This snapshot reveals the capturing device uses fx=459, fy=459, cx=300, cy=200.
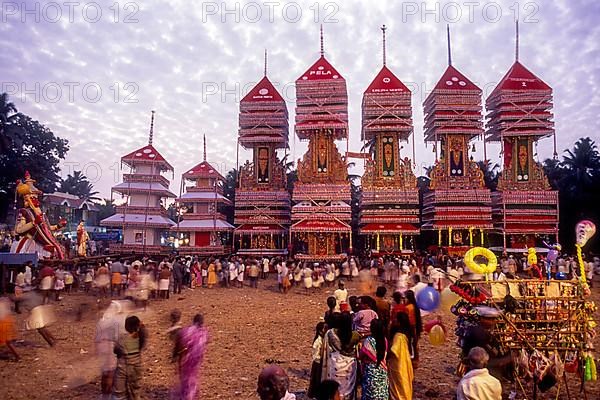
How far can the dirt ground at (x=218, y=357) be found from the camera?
24.2ft

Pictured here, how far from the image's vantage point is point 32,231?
23.9 metres

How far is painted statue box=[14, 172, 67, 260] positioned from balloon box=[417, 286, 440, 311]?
73.0 ft

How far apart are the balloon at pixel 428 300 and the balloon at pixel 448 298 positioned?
8 cm

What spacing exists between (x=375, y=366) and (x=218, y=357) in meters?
4.99

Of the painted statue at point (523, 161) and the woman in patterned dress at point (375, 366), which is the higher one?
the painted statue at point (523, 161)

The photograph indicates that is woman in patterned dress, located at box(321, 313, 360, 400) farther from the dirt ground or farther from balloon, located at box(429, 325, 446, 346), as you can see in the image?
balloon, located at box(429, 325, 446, 346)

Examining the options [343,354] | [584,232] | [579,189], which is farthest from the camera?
[579,189]

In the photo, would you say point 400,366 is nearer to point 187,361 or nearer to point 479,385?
point 479,385

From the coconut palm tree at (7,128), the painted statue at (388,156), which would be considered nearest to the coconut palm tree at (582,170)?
the painted statue at (388,156)

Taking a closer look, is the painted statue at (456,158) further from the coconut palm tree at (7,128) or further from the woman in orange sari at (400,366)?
the coconut palm tree at (7,128)

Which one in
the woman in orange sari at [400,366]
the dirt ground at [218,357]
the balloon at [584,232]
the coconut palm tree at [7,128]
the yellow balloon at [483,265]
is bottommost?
the dirt ground at [218,357]

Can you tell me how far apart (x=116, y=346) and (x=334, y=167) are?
29305 mm

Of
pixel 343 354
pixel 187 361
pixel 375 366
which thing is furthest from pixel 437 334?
pixel 187 361

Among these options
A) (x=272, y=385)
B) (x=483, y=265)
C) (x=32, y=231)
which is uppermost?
(x=32, y=231)
